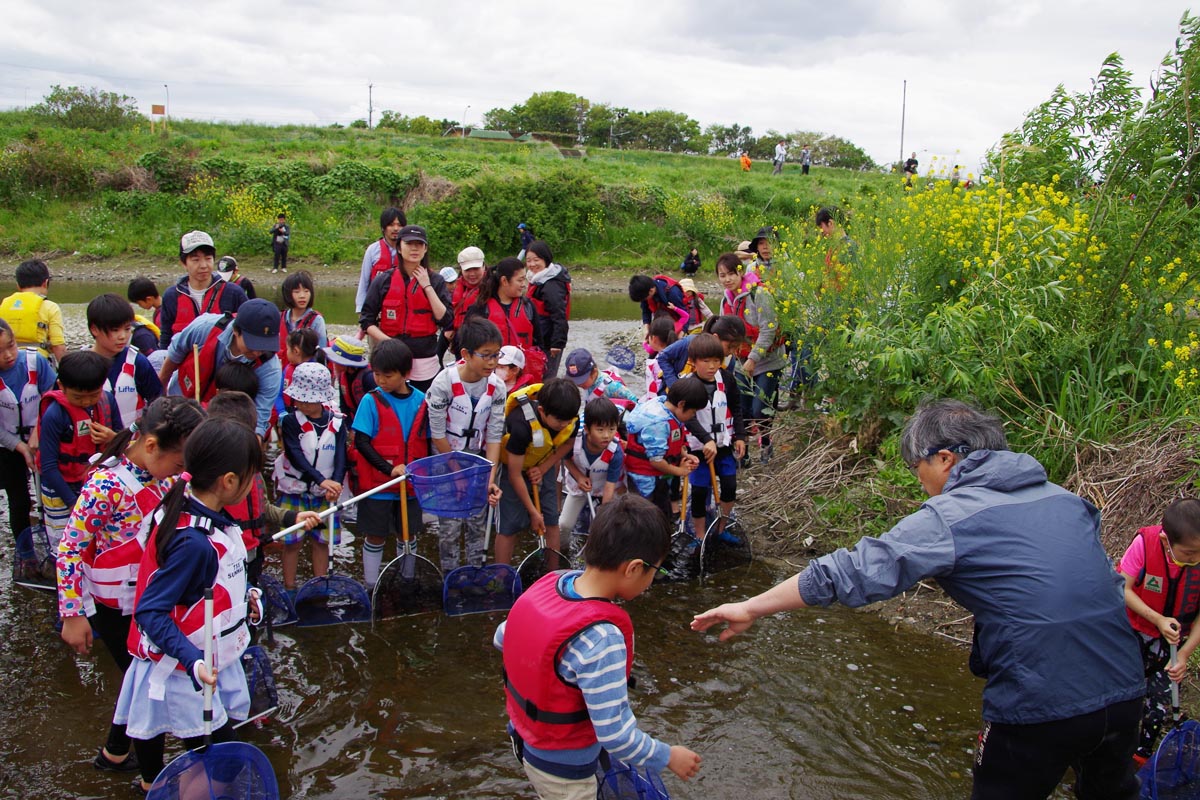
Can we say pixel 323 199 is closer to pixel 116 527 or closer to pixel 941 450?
pixel 116 527

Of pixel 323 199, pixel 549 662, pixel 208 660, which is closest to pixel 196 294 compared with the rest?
pixel 208 660

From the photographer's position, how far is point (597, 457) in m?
5.31

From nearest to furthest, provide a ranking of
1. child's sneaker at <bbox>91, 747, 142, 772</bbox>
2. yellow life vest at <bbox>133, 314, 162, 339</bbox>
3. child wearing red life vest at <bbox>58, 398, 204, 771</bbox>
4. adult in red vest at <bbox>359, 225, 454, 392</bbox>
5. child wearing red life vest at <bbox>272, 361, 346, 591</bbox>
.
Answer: child wearing red life vest at <bbox>58, 398, 204, 771</bbox> → child's sneaker at <bbox>91, 747, 142, 772</bbox> → child wearing red life vest at <bbox>272, 361, 346, 591</bbox> → yellow life vest at <bbox>133, 314, 162, 339</bbox> → adult in red vest at <bbox>359, 225, 454, 392</bbox>

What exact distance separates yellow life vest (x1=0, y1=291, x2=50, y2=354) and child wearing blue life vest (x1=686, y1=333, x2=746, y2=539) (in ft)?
14.4

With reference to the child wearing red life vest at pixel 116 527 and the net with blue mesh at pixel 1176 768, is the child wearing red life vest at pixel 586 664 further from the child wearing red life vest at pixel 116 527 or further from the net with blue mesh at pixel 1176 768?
the net with blue mesh at pixel 1176 768

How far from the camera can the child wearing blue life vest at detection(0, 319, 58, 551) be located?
4898 mm

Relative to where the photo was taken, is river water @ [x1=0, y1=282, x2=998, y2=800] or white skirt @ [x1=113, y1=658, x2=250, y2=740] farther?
river water @ [x1=0, y1=282, x2=998, y2=800]

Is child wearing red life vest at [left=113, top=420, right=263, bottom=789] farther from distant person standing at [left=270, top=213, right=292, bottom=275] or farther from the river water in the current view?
distant person standing at [left=270, top=213, right=292, bottom=275]

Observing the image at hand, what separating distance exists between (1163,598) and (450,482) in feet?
10.7

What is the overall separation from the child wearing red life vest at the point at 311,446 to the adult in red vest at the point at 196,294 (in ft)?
5.83

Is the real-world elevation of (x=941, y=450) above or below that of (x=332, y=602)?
above

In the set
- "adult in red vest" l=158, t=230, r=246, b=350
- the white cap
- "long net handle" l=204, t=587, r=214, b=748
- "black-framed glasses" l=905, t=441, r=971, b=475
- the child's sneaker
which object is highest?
the white cap

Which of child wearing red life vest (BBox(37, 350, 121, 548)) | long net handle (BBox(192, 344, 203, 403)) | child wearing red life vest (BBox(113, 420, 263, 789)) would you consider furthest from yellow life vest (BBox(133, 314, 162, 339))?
child wearing red life vest (BBox(113, 420, 263, 789))

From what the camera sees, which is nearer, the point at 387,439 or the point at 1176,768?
the point at 1176,768
